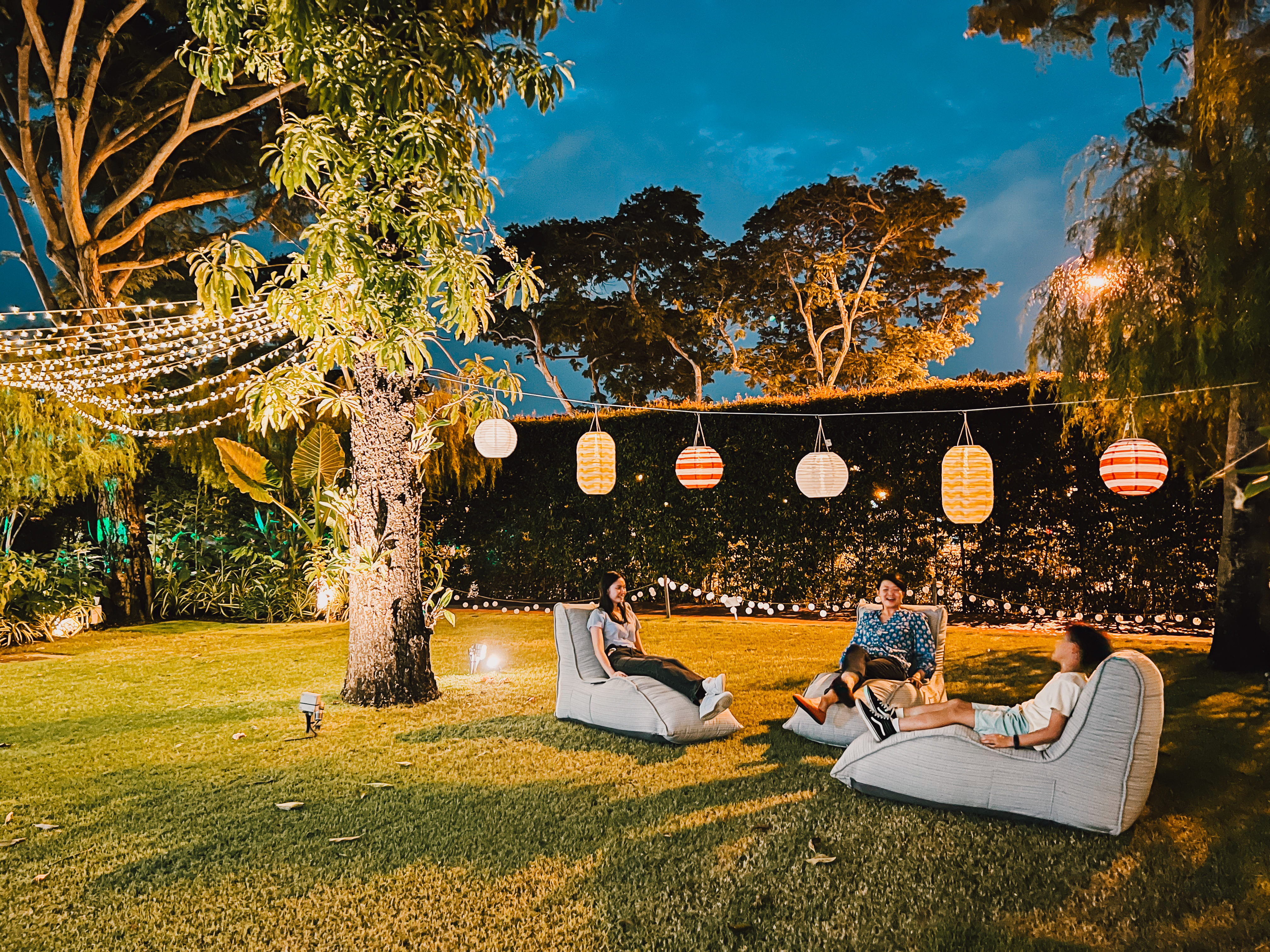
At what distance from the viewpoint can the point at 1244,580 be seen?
22.8ft

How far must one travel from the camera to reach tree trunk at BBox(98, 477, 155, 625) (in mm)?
11828

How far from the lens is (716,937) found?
111 inches

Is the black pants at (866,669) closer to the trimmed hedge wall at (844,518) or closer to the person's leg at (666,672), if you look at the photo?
the person's leg at (666,672)

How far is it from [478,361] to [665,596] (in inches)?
222

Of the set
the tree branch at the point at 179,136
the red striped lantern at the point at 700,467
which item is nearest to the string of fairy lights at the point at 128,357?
the tree branch at the point at 179,136

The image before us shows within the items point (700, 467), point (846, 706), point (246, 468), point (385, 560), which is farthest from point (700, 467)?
point (246, 468)

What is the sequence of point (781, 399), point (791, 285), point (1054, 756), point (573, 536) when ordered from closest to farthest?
point (1054, 756)
point (781, 399)
point (573, 536)
point (791, 285)

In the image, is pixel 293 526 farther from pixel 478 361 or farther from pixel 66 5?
pixel 66 5

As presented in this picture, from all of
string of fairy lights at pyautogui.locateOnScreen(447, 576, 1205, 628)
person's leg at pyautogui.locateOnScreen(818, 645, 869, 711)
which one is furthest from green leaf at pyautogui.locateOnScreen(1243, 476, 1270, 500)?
string of fairy lights at pyautogui.locateOnScreen(447, 576, 1205, 628)

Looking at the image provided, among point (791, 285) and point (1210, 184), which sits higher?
point (791, 285)

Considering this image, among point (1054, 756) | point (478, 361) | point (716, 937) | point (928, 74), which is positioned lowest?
point (716, 937)

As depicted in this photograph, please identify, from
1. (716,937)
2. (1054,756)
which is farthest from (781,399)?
(716,937)

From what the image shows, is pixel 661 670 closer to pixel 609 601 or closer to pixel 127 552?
pixel 609 601

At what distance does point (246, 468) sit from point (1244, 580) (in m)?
11.4
